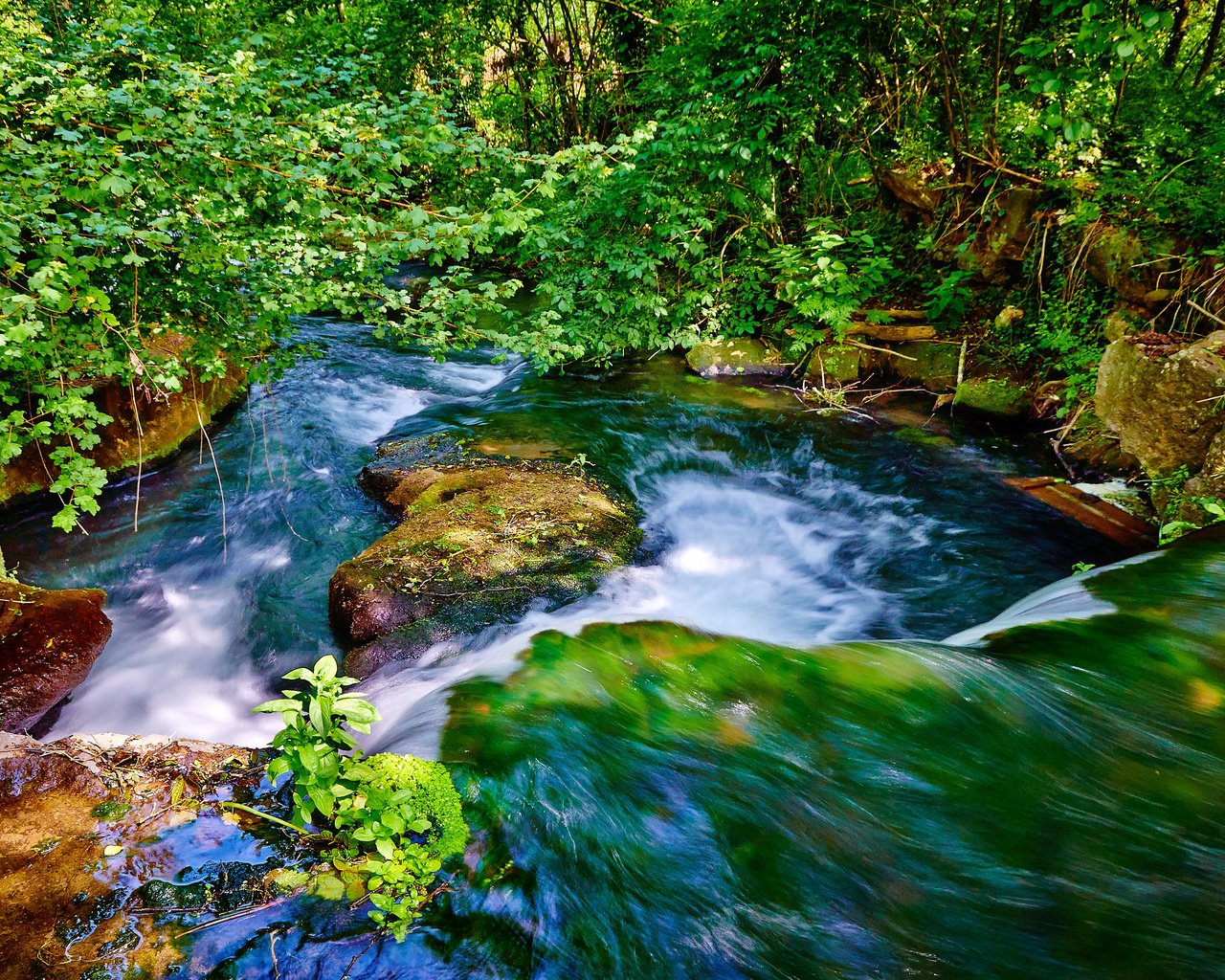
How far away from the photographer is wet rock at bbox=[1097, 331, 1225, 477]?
455 centimetres

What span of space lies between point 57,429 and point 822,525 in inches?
212

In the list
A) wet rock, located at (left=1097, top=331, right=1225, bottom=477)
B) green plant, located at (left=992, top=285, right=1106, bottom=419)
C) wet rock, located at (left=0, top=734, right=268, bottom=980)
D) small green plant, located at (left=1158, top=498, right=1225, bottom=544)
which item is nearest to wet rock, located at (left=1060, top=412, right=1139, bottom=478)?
green plant, located at (left=992, top=285, right=1106, bottom=419)

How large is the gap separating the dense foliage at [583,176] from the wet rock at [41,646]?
35.3 inches

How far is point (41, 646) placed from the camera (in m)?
3.73

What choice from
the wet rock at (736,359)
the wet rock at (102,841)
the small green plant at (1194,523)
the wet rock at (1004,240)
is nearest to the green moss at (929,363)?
the wet rock at (1004,240)

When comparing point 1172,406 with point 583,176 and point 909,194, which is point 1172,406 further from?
point 583,176

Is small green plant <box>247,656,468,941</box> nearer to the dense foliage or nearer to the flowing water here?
the flowing water

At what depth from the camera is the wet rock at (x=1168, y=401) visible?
4.55m

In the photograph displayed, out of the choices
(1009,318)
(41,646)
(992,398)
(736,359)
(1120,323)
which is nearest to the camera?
(41,646)

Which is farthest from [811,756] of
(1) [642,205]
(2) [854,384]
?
(1) [642,205]

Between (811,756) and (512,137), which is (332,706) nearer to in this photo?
(811,756)

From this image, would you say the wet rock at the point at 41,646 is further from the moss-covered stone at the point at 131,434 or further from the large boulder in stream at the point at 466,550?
the large boulder in stream at the point at 466,550

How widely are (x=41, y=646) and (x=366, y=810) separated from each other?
3.20 metres

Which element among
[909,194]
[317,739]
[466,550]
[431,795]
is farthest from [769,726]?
[909,194]
